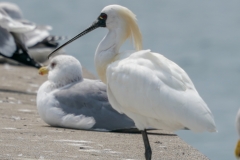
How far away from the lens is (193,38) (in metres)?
33.2

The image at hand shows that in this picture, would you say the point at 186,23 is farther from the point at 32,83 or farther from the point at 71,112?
the point at 71,112

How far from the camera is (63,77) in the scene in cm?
870

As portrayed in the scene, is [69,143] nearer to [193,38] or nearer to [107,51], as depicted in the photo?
[107,51]

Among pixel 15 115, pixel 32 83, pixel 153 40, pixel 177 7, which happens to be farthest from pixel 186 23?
pixel 15 115

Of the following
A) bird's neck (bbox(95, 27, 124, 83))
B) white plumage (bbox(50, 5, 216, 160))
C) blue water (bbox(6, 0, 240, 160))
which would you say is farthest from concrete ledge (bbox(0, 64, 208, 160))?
blue water (bbox(6, 0, 240, 160))

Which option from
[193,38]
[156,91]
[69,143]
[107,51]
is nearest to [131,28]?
[107,51]

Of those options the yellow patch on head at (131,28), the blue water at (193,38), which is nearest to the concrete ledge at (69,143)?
the yellow patch on head at (131,28)

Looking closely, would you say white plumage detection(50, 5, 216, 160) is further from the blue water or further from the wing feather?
the blue water

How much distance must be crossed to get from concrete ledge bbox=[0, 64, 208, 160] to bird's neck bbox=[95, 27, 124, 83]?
66 cm

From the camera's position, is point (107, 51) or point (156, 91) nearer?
point (156, 91)

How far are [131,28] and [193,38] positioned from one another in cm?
2566

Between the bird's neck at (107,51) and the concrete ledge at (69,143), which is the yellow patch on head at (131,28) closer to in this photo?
the bird's neck at (107,51)

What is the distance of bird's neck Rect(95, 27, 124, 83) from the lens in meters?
7.57

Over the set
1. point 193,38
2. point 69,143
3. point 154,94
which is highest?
point 193,38
